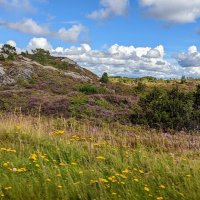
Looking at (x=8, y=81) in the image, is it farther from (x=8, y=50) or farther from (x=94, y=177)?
(x=94, y=177)

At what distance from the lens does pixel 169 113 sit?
1919cm

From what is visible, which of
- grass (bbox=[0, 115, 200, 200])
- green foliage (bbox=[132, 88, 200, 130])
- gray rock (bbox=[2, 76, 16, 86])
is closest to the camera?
grass (bbox=[0, 115, 200, 200])

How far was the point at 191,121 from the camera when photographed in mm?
18844

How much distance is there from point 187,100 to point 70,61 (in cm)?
5984

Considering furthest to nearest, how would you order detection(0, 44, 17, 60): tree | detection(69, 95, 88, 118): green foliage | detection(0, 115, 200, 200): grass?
detection(0, 44, 17, 60): tree, detection(69, 95, 88, 118): green foliage, detection(0, 115, 200, 200): grass

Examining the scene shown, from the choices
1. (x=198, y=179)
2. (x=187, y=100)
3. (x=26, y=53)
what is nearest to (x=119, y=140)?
(x=198, y=179)

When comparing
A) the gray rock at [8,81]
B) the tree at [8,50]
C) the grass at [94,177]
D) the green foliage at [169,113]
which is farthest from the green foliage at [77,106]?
the tree at [8,50]

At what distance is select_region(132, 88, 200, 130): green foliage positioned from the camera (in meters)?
18.7

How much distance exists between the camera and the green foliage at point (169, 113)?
1869 cm

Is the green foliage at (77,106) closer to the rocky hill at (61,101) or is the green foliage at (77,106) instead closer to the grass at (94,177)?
the rocky hill at (61,101)

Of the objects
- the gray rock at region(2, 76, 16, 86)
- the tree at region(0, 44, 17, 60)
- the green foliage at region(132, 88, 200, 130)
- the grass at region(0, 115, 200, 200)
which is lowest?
the grass at region(0, 115, 200, 200)

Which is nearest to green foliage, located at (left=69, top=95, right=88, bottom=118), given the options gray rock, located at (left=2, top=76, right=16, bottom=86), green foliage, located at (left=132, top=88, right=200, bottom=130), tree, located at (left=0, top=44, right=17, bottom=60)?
green foliage, located at (left=132, top=88, right=200, bottom=130)

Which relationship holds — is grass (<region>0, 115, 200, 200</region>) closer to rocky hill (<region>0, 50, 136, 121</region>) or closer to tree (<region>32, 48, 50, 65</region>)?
rocky hill (<region>0, 50, 136, 121</region>)

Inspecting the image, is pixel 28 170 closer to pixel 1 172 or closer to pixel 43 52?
pixel 1 172
